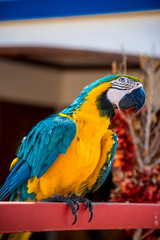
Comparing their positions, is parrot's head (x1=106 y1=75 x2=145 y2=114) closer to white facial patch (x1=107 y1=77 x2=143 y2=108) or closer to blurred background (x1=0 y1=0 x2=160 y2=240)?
white facial patch (x1=107 y1=77 x2=143 y2=108)

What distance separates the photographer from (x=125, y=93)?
1.99m

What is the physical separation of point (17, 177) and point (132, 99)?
0.81 meters

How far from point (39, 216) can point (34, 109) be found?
4710mm

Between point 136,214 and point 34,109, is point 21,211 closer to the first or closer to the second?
point 136,214

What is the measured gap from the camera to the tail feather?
6.47 feet

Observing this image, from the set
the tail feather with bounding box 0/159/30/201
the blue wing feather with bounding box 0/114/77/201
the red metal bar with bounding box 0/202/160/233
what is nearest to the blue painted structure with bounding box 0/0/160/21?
the blue wing feather with bounding box 0/114/77/201

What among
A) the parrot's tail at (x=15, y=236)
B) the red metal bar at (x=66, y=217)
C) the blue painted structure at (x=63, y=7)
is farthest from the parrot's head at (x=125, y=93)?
the blue painted structure at (x=63, y=7)

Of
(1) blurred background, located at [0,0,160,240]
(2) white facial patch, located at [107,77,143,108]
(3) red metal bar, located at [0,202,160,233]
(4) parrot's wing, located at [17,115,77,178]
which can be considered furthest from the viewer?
(1) blurred background, located at [0,0,160,240]

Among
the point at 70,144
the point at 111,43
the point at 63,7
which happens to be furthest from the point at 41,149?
the point at 63,7

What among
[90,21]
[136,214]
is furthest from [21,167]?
[90,21]

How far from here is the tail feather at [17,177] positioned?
6.47 feet

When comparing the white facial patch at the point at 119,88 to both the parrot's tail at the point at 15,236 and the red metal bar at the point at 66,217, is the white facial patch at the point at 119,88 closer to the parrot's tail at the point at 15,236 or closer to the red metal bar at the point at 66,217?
the red metal bar at the point at 66,217

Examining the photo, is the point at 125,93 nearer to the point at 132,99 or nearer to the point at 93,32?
the point at 132,99

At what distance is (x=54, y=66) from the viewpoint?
229 inches
